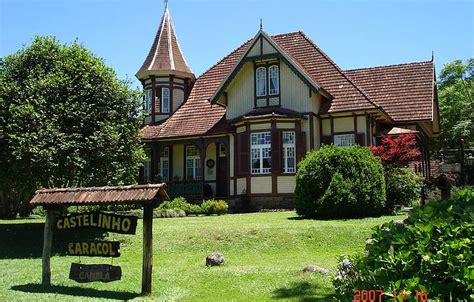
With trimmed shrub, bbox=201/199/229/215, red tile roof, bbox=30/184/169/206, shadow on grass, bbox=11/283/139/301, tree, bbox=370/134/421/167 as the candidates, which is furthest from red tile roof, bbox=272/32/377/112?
shadow on grass, bbox=11/283/139/301

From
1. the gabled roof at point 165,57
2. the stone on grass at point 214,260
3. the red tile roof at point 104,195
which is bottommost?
the stone on grass at point 214,260

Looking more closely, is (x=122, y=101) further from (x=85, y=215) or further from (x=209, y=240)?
(x=85, y=215)

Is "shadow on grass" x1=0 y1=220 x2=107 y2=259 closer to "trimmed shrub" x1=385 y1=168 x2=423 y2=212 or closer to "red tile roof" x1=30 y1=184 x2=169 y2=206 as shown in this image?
"red tile roof" x1=30 y1=184 x2=169 y2=206

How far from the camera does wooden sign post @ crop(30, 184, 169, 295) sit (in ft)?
32.2

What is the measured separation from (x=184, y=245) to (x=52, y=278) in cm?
440

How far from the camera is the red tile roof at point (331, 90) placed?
2628 centimetres

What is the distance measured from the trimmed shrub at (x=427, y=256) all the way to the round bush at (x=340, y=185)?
12.9 meters

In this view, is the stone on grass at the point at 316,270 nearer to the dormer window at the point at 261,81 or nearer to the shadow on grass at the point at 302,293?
the shadow on grass at the point at 302,293

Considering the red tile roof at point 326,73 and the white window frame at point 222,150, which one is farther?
the white window frame at point 222,150

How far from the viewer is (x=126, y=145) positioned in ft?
61.0

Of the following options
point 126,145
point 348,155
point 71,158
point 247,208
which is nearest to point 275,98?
point 247,208

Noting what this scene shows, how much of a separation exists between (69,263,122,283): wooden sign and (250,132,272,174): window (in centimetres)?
1517

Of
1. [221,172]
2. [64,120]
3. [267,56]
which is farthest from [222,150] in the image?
[64,120]

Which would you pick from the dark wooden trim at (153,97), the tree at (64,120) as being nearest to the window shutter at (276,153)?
the tree at (64,120)
